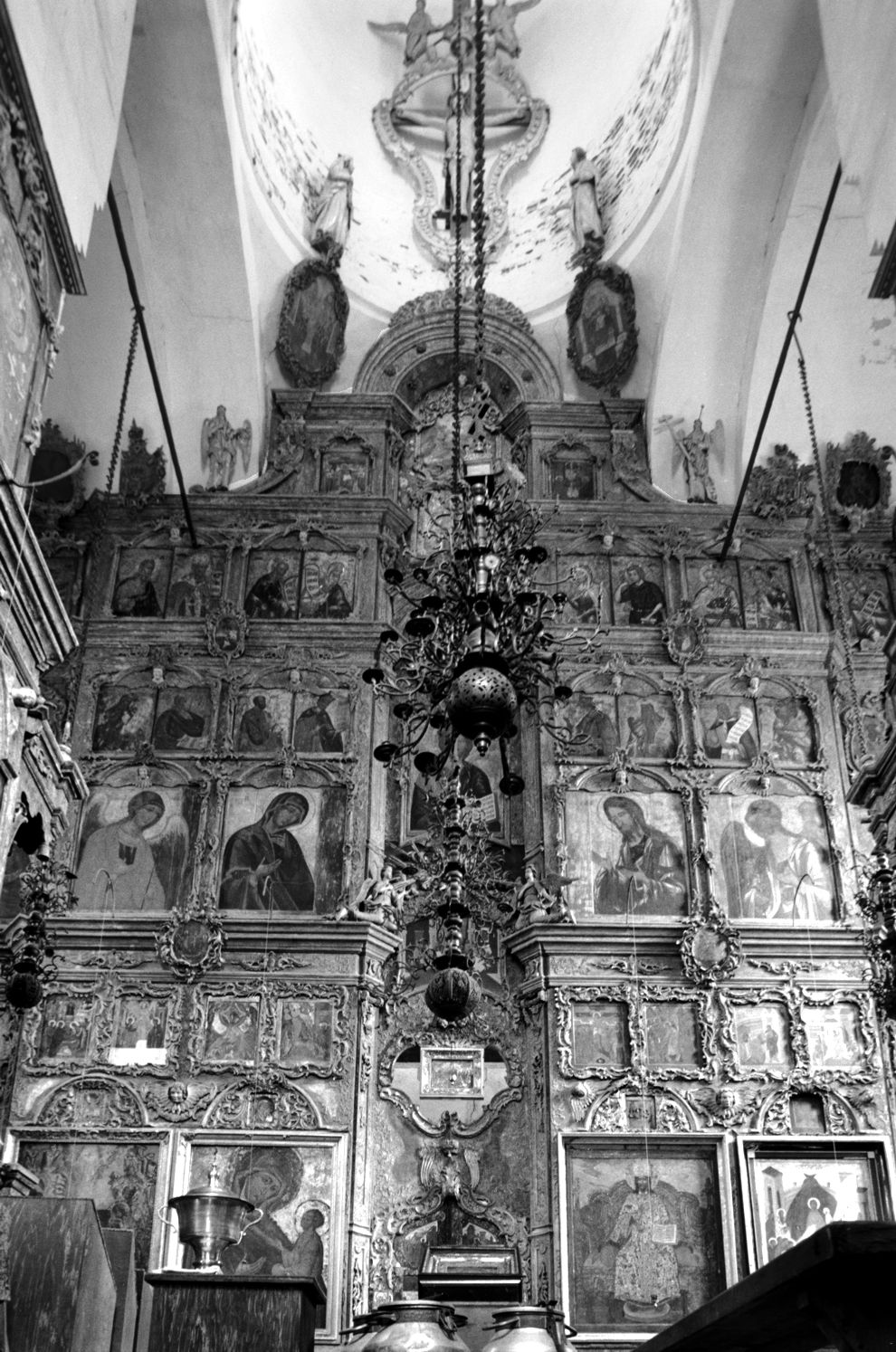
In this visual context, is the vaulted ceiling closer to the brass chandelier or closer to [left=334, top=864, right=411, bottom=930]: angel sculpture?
the brass chandelier

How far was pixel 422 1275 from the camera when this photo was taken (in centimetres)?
912

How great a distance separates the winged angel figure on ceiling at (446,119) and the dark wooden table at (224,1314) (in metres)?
12.7

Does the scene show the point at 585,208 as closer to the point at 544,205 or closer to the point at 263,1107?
the point at 544,205

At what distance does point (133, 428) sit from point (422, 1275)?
351 inches

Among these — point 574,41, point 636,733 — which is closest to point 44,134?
point 636,733

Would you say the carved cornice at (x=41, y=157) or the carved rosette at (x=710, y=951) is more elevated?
the carved cornice at (x=41, y=157)

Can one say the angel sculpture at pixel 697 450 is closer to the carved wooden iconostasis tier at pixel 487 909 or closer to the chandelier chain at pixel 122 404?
the carved wooden iconostasis tier at pixel 487 909

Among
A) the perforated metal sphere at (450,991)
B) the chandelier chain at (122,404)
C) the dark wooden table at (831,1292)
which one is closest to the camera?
the dark wooden table at (831,1292)

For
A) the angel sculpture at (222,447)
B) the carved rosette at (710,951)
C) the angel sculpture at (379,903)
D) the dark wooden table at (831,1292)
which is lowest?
the dark wooden table at (831,1292)

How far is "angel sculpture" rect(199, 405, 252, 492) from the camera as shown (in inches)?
547

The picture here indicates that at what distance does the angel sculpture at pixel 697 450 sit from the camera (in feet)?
45.5

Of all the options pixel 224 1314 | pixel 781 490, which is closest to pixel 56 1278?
pixel 224 1314

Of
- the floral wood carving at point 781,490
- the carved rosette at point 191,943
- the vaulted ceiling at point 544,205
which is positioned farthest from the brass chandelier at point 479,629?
the floral wood carving at point 781,490

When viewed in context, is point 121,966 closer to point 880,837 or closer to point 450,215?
point 880,837
